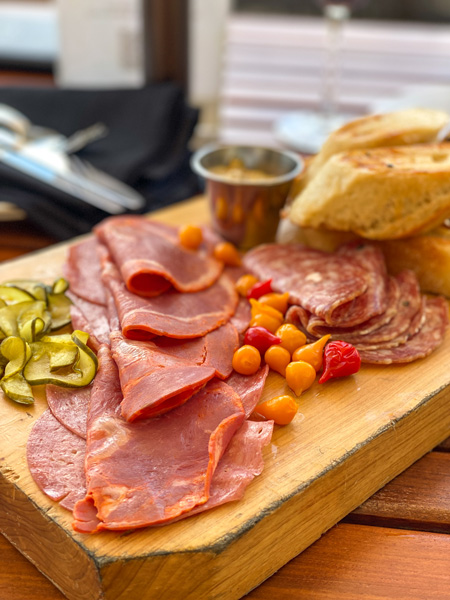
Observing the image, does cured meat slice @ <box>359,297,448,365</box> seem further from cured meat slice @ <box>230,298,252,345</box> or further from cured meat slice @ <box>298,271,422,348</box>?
cured meat slice @ <box>230,298,252,345</box>

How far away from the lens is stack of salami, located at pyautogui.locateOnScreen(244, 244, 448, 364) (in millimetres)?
1621

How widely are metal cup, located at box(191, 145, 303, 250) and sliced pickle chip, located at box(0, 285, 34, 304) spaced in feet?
2.19

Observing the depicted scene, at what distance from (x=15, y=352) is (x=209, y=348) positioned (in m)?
0.43

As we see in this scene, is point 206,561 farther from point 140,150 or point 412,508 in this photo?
point 140,150

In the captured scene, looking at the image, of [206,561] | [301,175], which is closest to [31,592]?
[206,561]

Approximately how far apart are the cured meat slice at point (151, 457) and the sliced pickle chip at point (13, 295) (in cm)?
43

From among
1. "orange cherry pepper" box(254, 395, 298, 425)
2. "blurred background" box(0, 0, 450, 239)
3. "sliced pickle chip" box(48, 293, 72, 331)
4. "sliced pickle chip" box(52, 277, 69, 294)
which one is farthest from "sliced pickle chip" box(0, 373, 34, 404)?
"blurred background" box(0, 0, 450, 239)

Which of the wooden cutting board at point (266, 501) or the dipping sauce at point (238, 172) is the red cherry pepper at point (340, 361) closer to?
the wooden cutting board at point (266, 501)

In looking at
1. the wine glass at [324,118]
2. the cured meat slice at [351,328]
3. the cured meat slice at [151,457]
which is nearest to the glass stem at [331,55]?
the wine glass at [324,118]

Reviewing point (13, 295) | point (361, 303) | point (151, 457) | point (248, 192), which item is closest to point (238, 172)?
point (248, 192)

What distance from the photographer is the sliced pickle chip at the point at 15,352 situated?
1487mm

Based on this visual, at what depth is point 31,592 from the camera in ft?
4.03

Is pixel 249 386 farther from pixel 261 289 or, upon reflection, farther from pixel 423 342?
pixel 423 342

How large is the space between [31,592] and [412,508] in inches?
30.0
